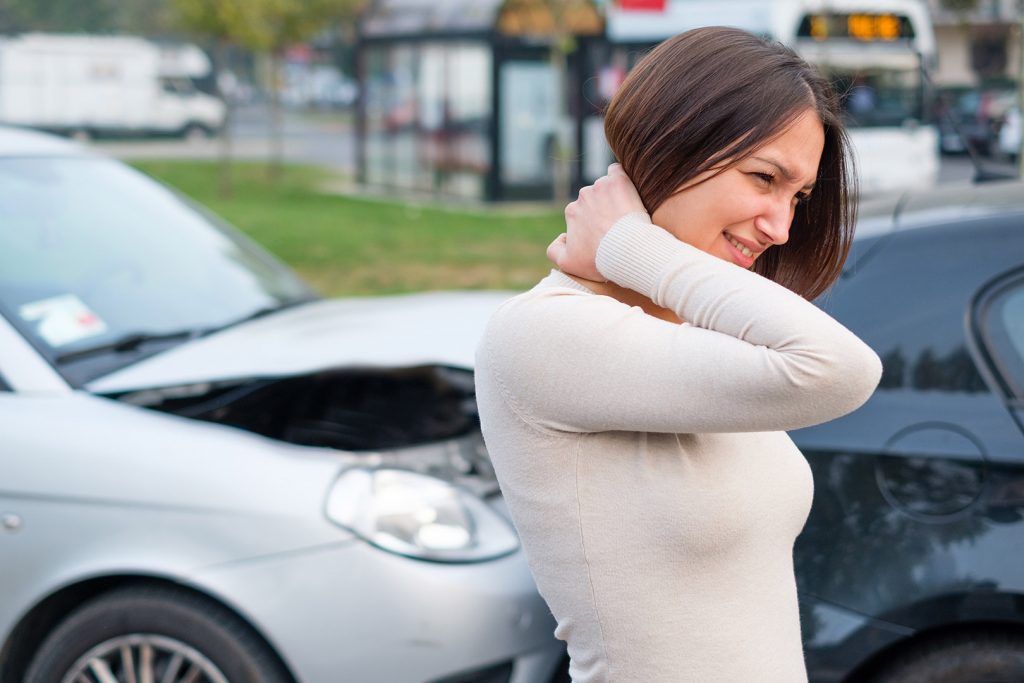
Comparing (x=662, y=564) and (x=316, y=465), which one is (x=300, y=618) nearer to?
(x=316, y=465)

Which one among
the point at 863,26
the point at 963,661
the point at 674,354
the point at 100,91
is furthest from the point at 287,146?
the point at 674,354

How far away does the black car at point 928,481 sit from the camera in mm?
2504

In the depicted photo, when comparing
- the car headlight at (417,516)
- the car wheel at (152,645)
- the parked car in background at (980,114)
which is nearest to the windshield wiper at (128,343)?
the car wheel at (152,645)

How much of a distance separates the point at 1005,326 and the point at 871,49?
13818 millimetres

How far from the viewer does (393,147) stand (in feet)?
67.2

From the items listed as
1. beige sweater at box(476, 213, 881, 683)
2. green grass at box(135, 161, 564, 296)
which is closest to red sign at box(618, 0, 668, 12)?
green grass at box(135, 161, 564, 296)

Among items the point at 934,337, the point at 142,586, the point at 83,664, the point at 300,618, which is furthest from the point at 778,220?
the point at 83,664

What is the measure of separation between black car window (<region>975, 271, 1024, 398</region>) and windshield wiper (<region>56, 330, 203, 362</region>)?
7.44 ft

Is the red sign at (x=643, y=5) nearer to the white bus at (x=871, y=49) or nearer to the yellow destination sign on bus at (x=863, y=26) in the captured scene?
the white bus at (x=871, y=49)

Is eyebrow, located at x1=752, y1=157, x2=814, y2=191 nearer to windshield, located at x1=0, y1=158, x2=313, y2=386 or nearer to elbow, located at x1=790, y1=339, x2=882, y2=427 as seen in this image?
elbow, located at x1=790, y1=339, x2=882, y2=427

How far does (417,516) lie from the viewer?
3.03 m

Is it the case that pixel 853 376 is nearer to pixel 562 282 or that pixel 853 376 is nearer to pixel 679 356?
pixel 679 356

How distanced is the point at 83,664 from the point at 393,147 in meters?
17.9

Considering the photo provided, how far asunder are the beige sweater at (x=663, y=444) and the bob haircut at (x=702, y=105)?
80 mm
